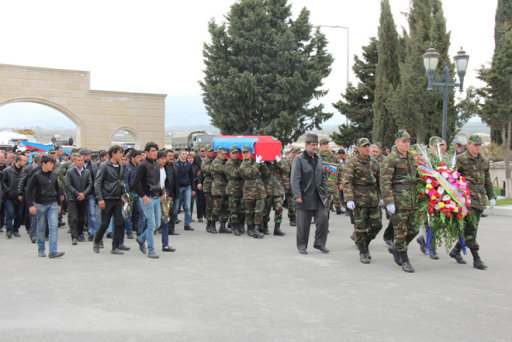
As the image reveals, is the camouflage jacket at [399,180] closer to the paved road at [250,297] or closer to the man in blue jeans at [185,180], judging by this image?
the paved road at [250,297]

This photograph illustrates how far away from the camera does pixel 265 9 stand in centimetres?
3828

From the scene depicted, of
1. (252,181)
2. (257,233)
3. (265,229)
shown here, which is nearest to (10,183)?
(252,181)

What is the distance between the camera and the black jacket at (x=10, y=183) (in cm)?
1208

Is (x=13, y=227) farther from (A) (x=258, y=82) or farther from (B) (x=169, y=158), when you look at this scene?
(A) (x=258, y=82)

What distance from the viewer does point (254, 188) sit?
11898 mm

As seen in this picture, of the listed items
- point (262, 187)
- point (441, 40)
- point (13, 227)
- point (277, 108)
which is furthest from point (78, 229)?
point (277, 108)

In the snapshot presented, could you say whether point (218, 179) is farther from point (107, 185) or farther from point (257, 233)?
point (107, 185)

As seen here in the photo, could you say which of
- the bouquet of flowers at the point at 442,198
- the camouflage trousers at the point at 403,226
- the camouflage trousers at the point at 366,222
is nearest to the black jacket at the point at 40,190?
the camouflage trousers at the point at 366,222

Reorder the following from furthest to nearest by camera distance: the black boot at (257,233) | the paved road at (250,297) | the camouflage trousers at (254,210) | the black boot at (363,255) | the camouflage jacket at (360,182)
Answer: the camouflage trousers at (254,210) → the black boot at (257,233) → the camouflage jacket at (360,182) → the black boot at (363,255) → the paved road at (250,297)

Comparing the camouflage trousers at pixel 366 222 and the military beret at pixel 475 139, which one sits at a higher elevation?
the military beret at pixel 475 139

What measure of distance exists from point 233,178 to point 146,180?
3.44m

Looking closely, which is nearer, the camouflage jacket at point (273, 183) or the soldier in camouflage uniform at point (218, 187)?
the camouflage jacket at point (273, 183)

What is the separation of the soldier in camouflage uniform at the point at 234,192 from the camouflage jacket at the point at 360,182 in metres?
3.81

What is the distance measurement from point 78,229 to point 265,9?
30.1 metres
